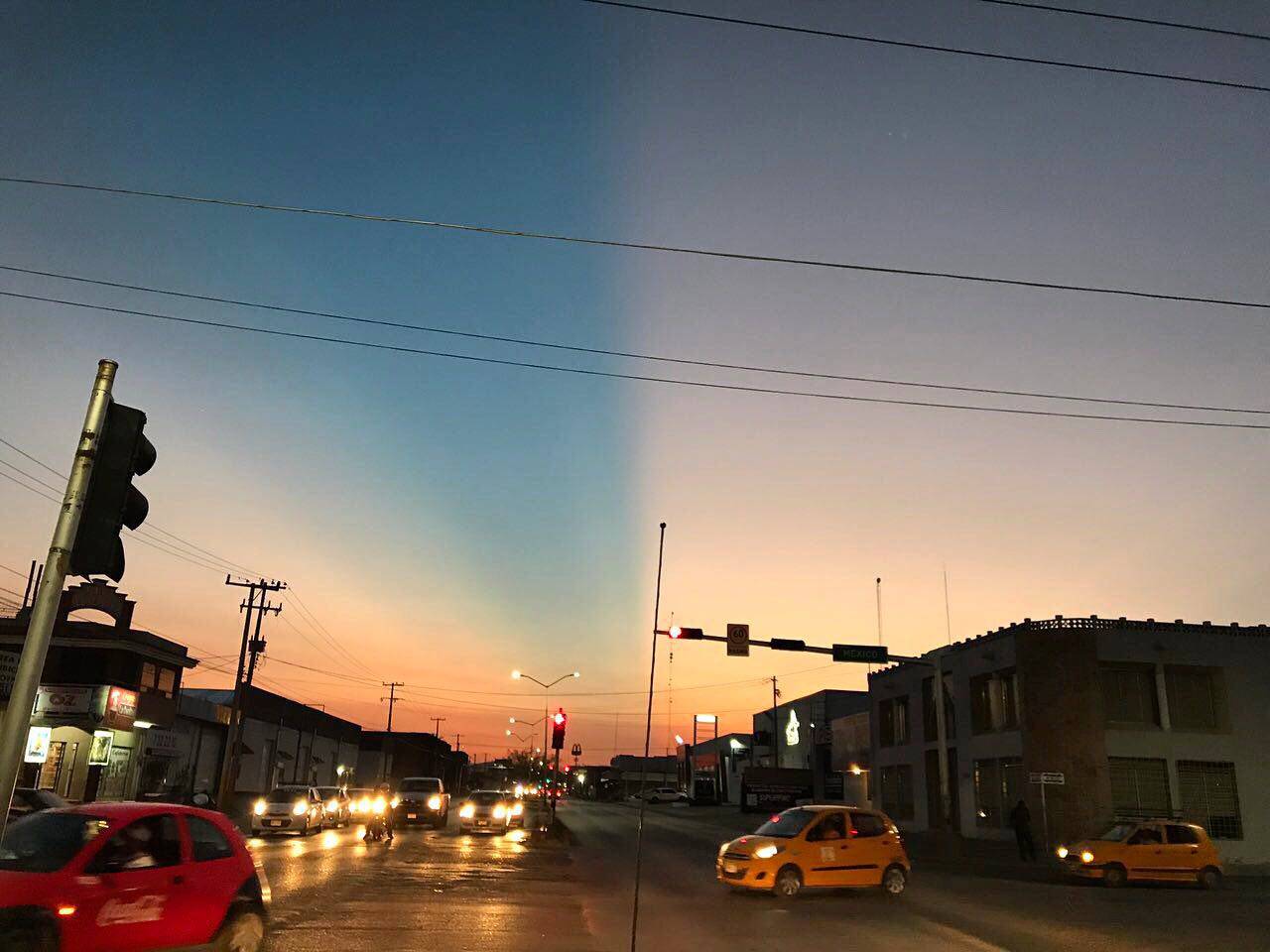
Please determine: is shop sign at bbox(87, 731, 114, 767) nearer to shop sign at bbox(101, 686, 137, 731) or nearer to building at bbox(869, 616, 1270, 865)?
shop sign at bbox(101, 686, 137, 731)

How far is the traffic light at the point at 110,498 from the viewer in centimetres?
488

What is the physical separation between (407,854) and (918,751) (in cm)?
2759

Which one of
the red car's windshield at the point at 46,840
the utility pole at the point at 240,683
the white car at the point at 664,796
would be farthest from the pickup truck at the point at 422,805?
the white car at the point at 664,796

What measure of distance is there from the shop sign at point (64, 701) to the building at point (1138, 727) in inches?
1287

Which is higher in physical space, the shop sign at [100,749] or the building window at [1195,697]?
the building window at [1195,697]

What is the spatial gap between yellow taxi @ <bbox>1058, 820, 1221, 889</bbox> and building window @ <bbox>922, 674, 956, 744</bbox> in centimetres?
1752

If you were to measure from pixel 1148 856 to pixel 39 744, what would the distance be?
129 ft

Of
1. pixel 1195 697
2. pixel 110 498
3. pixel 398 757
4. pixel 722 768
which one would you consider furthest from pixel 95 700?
pixel 722 768

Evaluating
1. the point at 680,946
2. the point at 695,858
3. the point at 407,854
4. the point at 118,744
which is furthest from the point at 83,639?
the point at 680,946

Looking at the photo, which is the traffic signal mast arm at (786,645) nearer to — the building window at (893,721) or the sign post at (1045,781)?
the sign post at (1045,781)

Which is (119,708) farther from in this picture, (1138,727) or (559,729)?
(1138,727)

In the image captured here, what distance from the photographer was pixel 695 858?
2702 centimetres

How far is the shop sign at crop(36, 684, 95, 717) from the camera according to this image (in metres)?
38.4

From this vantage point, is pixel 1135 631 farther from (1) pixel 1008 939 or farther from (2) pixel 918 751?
(1) pixel 1008 939
